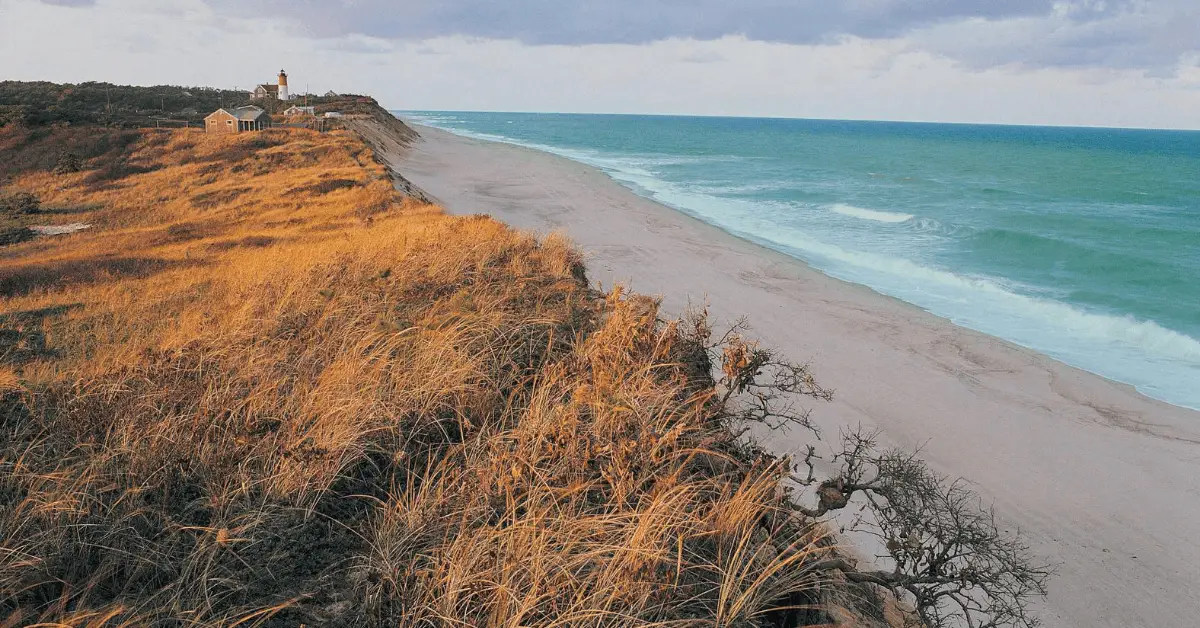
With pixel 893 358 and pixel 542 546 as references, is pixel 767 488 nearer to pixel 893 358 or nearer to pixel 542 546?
pixel 542 546

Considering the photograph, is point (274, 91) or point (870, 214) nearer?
point (870, 214)

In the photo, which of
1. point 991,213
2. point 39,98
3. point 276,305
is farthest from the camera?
point 39,98

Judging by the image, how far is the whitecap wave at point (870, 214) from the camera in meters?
32.2

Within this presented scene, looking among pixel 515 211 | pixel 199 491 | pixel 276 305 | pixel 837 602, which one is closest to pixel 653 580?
pixel 837 602

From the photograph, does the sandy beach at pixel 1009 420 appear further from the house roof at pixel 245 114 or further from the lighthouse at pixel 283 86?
the lighthouse at pixel 283 86

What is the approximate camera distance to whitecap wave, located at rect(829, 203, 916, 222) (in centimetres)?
3225

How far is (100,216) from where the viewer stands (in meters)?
21.0

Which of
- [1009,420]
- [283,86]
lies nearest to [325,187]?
[1009,420]

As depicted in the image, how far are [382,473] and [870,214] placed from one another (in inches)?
1331

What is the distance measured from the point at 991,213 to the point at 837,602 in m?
37.5

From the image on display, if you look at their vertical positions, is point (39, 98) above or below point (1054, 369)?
above

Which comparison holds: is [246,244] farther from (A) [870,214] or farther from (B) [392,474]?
(A) [870,214]

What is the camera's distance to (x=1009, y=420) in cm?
1066

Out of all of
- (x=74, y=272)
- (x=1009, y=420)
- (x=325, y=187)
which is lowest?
(x=1009, y=420)
